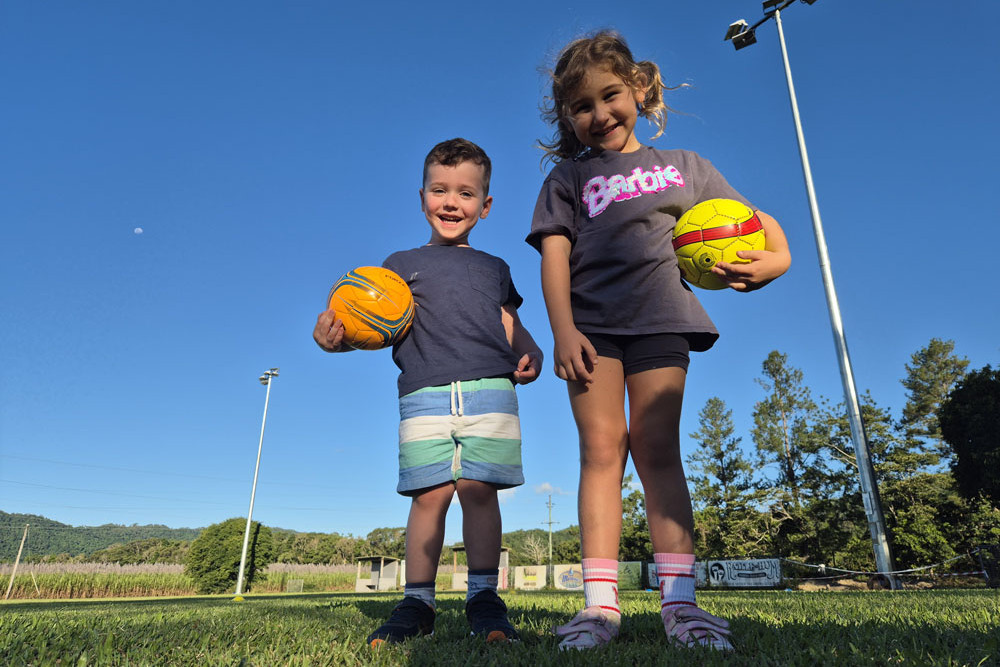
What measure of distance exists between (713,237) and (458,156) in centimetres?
147

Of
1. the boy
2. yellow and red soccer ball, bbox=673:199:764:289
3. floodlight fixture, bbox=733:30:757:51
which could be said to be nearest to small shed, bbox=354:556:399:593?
floodlight fixture, bbox=733:30:757:51

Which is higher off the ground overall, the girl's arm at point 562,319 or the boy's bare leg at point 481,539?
the girl's arm at point 562,319

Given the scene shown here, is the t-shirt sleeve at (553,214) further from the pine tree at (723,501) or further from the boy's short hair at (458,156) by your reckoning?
the pine tree at (723,501)

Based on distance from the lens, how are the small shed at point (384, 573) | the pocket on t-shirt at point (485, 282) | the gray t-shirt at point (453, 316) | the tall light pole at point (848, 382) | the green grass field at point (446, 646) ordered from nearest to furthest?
the green grass field at point (446, 646) < the gray t-shirt at point (453, 316) < the pocket on t-shirt at point (485, 282) < the tall light pole at point (848, 382) < the small shed at point (384, 573)

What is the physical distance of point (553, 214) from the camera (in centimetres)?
242

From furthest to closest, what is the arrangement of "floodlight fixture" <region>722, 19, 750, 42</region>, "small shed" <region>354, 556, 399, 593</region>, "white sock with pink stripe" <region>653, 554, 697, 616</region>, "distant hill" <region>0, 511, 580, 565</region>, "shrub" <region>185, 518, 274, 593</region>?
"distant hill" <region>0, 511, 580, 565</region>
"shrub" <region>185, 518, 274, 593</region>
"small shed" <region>354, 556, 399, 593</region>
"floodlight fixture" <region>722, 19, 750, 42</region>
"white sock with pink stripe" <region>653, 554, 697, 616</region>

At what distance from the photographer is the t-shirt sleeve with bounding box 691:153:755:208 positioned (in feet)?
8.18

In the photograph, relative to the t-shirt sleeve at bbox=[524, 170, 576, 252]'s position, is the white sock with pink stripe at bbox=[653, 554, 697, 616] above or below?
below

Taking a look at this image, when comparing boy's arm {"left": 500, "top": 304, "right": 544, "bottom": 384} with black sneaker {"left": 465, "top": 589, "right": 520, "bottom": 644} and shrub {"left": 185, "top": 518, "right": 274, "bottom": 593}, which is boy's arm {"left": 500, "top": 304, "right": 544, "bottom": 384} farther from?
shrub {"left": 185, "top": 518, "right": 274, "bottom": 593}

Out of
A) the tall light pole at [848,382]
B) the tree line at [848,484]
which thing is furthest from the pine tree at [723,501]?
the tall light pole at [848,382]

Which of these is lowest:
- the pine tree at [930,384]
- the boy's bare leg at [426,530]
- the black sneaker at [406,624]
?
the black sneaker at [406,624]

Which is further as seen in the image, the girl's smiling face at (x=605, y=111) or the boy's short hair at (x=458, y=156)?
the boy's short hair at (x=458, y=156)

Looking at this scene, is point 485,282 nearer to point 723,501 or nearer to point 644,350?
point 644,350

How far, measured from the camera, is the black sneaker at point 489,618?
194 cm
